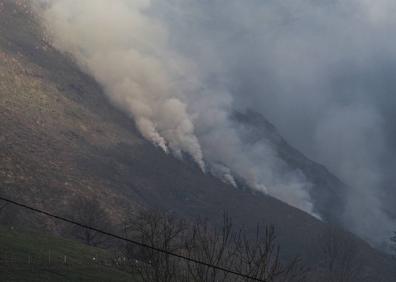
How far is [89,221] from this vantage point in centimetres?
7238

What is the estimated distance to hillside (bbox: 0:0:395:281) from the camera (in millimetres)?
93500

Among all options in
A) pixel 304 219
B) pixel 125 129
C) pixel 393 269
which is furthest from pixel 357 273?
pixel 125 129

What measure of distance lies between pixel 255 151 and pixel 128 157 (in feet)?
239

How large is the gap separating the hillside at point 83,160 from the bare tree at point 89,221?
3722 millimetres

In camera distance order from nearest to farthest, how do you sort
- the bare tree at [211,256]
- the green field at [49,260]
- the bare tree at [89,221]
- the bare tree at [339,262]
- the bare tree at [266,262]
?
the bare tree at [266,262] → the bare tree at [211,256] → the green field at [49,260] → the bare tree at [89,221] → the bare tree at [339,262]

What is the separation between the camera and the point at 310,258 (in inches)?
4424

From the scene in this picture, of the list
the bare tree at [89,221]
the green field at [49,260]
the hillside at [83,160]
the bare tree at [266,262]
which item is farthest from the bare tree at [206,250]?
the hillside at [83,160]

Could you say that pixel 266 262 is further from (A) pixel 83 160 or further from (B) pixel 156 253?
(A) pixel 83 160

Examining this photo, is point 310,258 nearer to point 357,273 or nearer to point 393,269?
point 357,273

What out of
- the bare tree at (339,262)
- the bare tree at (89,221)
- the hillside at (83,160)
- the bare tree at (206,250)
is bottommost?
the bare tree at (206,250)

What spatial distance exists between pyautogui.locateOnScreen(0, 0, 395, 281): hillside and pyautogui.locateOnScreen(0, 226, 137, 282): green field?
71.3 ft

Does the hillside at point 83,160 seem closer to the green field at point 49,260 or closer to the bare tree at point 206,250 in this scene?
the green field at point 49,260

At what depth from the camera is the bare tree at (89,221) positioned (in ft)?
236

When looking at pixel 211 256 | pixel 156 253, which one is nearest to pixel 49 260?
pixel 156 253
